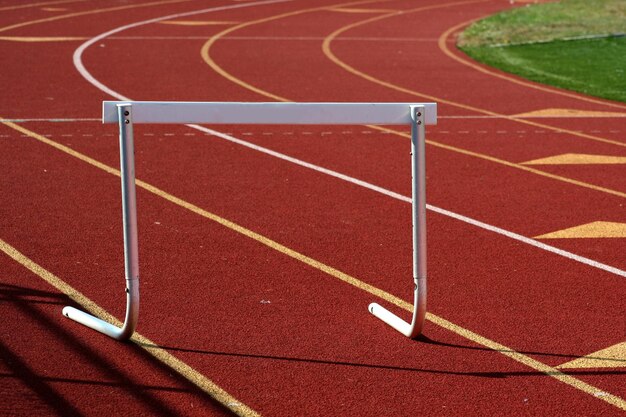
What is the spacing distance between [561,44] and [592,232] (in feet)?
39.0

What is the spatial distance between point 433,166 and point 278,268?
334 centimetres

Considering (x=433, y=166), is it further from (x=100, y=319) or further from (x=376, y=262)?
(x=100, y=319)

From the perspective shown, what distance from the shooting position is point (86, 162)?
9.68m

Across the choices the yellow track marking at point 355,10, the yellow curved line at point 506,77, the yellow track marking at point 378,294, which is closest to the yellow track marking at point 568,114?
the yellow curved line at point 506,77

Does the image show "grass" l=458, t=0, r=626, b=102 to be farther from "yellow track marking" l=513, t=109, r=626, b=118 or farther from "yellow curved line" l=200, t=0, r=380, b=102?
"yellow curved line" l=200, t=0, r=380, b=102

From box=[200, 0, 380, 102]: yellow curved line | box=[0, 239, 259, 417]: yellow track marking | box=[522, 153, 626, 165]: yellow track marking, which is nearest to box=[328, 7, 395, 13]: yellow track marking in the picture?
box=[200, 0, 380, 102]: yellow curved line

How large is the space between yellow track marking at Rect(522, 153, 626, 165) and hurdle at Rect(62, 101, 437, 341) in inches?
186

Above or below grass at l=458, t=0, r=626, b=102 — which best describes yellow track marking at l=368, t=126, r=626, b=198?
above

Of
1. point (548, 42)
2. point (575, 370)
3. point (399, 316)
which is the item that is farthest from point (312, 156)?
point (548, 42)

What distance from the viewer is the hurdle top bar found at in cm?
541

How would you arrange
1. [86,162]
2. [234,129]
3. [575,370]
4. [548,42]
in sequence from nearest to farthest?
[575,370]
[86,162]
[234,129]
[548,42]

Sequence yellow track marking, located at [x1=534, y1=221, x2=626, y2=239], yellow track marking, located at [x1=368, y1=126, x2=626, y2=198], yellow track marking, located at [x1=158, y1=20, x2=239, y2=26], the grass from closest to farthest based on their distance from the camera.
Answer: yellow track marking, located at [x1=534, y1=221, x2=626, y2=239] → yellow track marking, located at [x1=368, y1=126, x2=626, y2=198] → the grass → yellow track marking, located at [x1=158, y1=20, x2=239, y2=26]

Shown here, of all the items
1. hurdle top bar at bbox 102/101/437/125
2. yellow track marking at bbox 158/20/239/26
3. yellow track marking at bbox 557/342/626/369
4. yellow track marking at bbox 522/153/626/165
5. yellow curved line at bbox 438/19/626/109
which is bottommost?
yellow curved line at bbox 438/19/626/109

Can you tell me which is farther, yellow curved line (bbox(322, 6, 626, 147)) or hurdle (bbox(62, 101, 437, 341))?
yellow curved line (bbox(322, 6, 626, 147))
